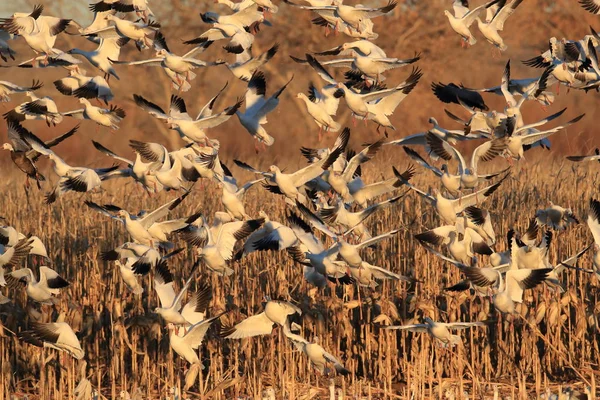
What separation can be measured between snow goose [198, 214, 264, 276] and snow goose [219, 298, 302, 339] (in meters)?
0.53

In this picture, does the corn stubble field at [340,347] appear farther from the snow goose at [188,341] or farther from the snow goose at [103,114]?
the snow goose at [103,114]

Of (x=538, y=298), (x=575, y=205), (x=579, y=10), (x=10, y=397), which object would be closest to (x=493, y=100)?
(x=579, y=10)

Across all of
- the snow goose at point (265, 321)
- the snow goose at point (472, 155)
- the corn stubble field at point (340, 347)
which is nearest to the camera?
the snow goose at point (265, 321)

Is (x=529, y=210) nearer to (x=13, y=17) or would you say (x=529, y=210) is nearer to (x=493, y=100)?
(x=13, y=17)

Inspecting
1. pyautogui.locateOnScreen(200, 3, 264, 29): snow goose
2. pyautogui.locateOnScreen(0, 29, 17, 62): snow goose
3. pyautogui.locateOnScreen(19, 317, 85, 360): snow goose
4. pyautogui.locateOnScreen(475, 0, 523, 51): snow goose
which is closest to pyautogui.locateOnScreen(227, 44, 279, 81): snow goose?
pyautogui.locateOnScreen(200, 3, 264, 29): snow goose

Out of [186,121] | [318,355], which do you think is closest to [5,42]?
[186,121]

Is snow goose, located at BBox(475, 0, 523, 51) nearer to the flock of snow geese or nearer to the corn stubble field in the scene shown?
the flock of snow geese

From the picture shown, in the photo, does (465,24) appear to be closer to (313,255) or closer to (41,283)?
(313,255)

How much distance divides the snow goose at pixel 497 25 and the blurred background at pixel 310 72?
16.8m

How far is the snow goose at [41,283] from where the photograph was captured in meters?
5.97

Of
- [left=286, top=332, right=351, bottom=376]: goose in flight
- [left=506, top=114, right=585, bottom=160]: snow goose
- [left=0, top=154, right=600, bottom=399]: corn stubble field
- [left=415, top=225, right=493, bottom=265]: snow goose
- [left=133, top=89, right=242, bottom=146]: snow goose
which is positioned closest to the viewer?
[left=286, top=332, right=351, bottom=376]: goose in flight

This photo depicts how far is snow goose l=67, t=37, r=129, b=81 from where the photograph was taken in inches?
291

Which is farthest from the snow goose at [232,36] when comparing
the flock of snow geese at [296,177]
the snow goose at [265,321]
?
the snow goose at [265,321]

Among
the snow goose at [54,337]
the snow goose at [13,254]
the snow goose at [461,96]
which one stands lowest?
the snow goose at [54,337]
